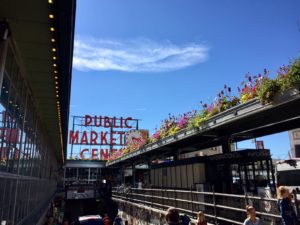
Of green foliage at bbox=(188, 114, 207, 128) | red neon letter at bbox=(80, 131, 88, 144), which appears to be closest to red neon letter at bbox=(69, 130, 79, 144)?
red neon letter at bbox=(80, 131, 88, 144)

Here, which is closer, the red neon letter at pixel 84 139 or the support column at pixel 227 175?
the support column at pixel 227 175

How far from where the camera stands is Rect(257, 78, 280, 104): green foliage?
784 centimetres

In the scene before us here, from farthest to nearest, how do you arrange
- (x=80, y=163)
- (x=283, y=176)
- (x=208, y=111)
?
1. (x=80, y=163)
2. (x=283, y=176)
3. (x=208, y=111)

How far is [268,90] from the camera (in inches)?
314

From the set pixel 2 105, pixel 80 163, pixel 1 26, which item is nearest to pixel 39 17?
pixel 1 26

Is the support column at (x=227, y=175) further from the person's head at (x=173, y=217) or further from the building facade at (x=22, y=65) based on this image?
the building facade at (x=22, y=65)

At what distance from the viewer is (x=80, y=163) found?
43.2 meters

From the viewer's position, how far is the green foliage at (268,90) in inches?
309

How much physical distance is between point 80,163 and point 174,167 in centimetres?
2966

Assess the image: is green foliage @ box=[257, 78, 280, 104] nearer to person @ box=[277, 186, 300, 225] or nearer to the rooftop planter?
the rooftop planter

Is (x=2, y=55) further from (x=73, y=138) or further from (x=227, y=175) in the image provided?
(x=73, y=138)

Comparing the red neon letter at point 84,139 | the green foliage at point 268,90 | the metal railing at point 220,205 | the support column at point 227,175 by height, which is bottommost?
the metal railing at point 220,205

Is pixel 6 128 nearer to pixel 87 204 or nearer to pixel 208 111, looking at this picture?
pixel 208 111

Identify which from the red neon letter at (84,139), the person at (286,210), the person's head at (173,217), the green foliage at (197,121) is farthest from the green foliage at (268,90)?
the red neon letter at (84,139)
